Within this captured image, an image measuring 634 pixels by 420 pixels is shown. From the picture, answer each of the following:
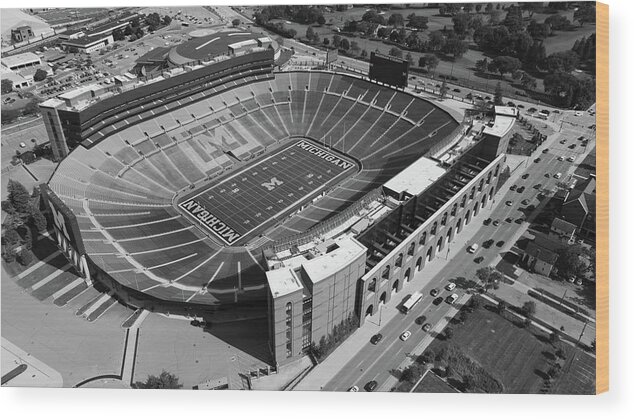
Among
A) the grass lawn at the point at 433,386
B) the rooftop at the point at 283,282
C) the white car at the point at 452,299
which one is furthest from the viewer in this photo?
the white car at the point at 452,299

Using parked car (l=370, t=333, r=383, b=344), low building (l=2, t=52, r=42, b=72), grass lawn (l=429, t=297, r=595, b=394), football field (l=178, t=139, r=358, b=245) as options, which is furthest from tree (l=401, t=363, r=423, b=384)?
low building (l=2, t=52, r=42, b=72)

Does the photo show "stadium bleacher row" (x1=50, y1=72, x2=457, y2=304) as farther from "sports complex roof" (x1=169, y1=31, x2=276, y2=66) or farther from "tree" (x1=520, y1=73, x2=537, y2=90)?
"tree" (x1=520, y1=73, x2=537, y2=90)

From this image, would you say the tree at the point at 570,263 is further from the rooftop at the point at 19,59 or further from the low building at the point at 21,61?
the rooftop at the point at 19,59

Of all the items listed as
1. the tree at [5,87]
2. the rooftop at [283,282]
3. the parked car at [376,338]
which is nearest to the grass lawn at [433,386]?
the parked car at [376,338]

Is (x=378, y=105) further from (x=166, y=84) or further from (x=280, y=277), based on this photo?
(x=280, y=277)

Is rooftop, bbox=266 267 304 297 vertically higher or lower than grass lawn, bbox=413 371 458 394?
higher

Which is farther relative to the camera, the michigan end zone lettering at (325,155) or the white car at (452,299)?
the michigan end zone lettering at (325,155)
